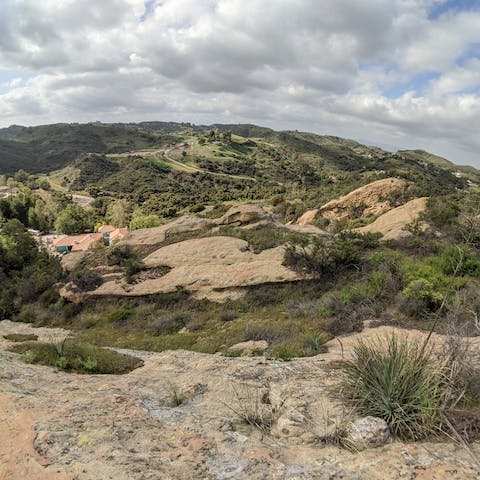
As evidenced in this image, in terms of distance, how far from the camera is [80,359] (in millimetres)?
8406

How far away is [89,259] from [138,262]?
4290 millimetres

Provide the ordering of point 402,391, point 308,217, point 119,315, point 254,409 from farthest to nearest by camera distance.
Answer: point 308,217 < point 119,315 < point 254,409 < point 402,391

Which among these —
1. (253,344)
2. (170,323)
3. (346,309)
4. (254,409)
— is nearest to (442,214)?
(346,309)

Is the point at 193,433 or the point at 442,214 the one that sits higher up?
the point at 442,214

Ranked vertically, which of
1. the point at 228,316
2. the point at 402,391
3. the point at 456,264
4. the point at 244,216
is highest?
the point at 244,216

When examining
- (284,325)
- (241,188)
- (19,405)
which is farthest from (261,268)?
(241,188)

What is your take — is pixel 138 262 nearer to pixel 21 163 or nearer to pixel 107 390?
pixel 107 390

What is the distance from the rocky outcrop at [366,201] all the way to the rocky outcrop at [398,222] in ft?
21.6

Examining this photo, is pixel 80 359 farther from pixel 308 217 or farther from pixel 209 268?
pixel 308 217

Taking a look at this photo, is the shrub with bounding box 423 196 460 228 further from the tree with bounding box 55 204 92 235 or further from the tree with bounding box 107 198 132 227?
the tree with bounding box 55 204 92 235

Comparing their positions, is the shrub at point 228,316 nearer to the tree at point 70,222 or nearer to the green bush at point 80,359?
the green bush at point 80,359

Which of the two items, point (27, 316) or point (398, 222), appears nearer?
point (27, 316)

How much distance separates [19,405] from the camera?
535cm

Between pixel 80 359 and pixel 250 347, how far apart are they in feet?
14.9
